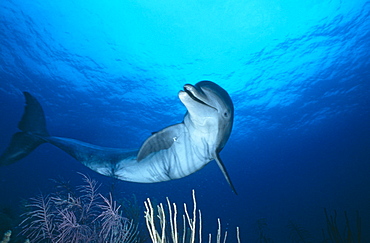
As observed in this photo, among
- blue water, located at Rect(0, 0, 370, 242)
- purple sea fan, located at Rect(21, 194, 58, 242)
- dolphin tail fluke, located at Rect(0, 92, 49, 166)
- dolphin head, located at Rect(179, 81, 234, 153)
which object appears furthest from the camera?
blue water, located at Rect(0, 0, 370, 242)

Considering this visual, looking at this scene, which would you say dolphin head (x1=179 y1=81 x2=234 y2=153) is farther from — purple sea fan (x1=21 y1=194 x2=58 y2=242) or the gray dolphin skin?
purple sea fan (x1=21 y1=194 x2=58 y2=242)

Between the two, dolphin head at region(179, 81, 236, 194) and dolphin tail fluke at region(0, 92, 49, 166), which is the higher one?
dolphin tail fluke at region(0, 92, 49, 166)

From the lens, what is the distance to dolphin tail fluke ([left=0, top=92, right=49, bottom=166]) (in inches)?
250

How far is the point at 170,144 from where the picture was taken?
527 centimetres

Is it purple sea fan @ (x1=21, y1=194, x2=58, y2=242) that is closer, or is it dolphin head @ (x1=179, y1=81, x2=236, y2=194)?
dolphin head @ (x1=179, y1=81, x2=236, y2=194)

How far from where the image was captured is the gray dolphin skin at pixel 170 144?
393cm

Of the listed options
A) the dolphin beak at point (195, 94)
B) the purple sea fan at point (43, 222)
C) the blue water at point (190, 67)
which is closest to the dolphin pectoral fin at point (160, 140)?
the dolphin beak at point (195, 94)

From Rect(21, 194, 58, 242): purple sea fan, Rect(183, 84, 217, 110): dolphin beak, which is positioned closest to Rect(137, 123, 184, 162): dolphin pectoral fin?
Rect(183, 84, 217, 110): dolphin beak

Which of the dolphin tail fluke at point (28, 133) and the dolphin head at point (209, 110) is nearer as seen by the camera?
the dolphin head at point (209, 110)

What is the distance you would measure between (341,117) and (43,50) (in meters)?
32.9

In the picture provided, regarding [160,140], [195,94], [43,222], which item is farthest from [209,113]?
[43,222]

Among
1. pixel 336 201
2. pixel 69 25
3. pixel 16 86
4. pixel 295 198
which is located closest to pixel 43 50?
pixel 69 25

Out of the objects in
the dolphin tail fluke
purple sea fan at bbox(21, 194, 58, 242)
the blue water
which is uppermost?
the blue water

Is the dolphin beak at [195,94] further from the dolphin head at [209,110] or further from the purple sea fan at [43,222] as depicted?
the purple sea fan at [43,222]
